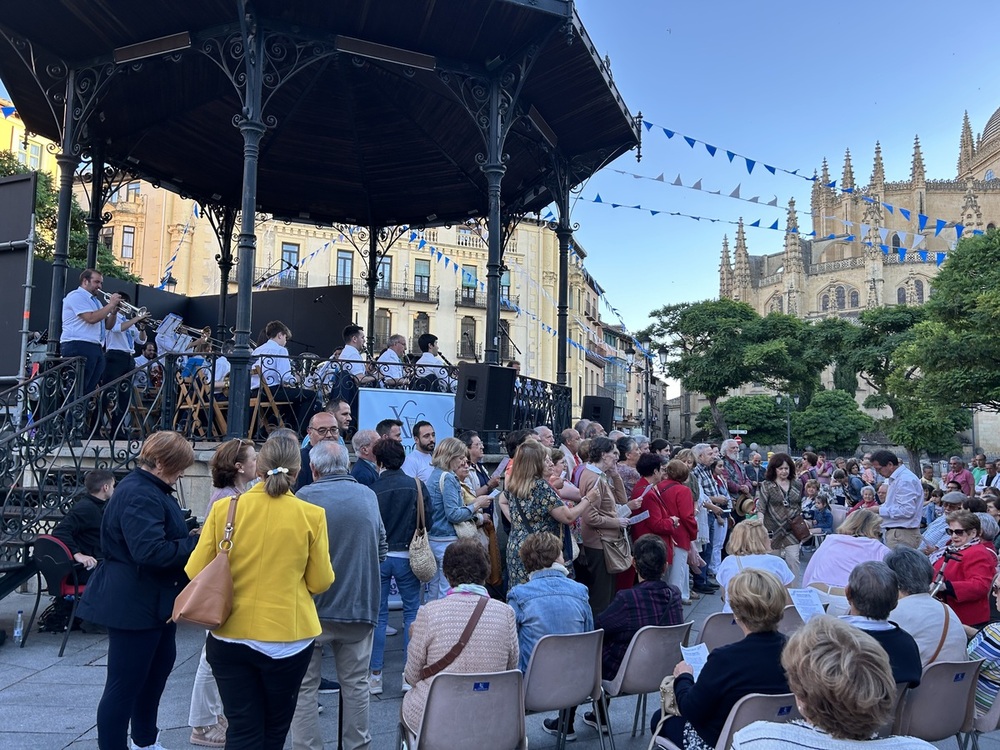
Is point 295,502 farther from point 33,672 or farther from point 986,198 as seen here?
point 986,198

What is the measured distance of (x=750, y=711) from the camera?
10.5 feet

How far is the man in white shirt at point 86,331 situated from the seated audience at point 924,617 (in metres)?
8.16

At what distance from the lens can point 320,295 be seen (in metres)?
16.0

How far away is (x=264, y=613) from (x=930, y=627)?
12.1 feet

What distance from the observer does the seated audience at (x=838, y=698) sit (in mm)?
2219

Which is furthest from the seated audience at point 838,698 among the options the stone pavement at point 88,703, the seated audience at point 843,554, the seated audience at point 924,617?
the seated audience at point 843,554

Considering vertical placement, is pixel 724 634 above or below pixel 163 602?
below

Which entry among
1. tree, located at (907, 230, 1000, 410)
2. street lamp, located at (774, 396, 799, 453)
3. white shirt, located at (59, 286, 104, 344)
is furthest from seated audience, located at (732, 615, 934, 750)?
street lamp, located at (774, 396, 799, 453)

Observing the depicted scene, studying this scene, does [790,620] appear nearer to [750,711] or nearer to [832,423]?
[750,711]

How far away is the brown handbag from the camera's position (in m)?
3.25

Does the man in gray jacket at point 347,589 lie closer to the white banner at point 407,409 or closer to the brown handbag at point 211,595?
the brown handbag at point 211,595

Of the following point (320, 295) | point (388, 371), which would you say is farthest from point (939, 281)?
point (388, 371)

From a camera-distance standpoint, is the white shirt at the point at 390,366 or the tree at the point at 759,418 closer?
the white shirt at the point at 390,366

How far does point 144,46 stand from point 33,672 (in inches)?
279
